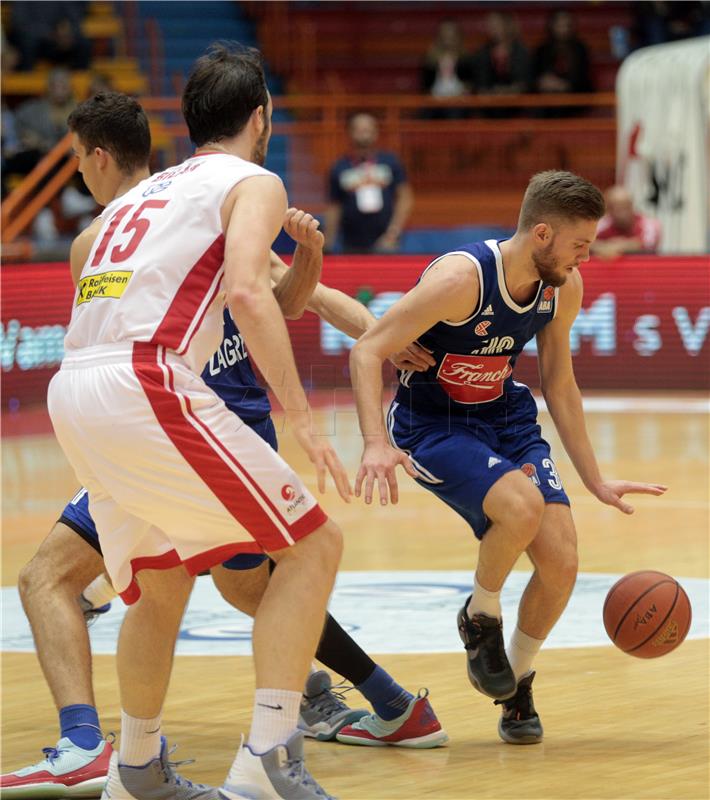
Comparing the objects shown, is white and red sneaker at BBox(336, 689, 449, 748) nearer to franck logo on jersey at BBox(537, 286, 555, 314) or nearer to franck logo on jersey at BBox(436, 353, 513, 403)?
franck logo on jersey at BBox(436, 353, 513, 403)

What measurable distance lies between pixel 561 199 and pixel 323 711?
195 cm

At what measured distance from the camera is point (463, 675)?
6.39 m

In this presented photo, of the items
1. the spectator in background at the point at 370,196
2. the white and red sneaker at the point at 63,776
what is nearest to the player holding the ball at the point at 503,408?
the white and red sneaker at the point at 63,776

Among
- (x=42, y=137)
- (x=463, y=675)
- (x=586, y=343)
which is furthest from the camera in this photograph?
(x=42, y=137)

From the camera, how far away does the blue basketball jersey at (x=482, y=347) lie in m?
5.43

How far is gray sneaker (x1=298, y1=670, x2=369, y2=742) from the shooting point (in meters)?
5.62

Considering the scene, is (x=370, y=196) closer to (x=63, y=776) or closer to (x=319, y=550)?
(x=63, y=776)

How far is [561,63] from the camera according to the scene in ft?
67.3

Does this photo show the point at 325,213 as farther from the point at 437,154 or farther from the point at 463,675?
the point at 463,675

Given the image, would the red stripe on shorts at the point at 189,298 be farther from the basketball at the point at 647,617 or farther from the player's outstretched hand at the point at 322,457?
the basketball at the point at 647,617

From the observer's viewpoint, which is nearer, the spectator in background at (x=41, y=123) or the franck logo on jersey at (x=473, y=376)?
the franck logo on jersey at (x=473, y=376)

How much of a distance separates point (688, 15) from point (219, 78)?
1733 centimetres

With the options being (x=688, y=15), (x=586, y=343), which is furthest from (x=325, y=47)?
(x=586, y=343)

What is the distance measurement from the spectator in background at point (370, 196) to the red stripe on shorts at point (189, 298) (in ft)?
43.0
